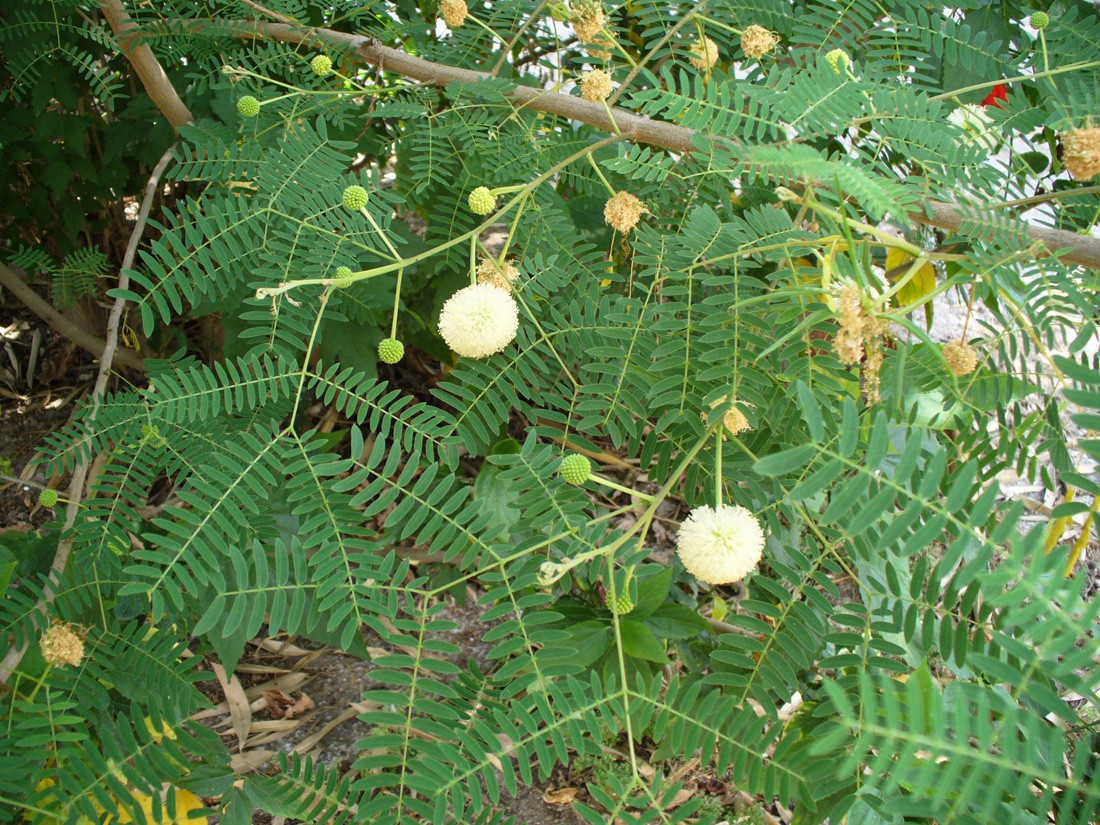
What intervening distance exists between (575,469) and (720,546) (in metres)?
0.20

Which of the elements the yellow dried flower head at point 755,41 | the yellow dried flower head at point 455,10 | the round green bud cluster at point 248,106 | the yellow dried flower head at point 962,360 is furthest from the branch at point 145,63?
the yellow dried flower head at point 962,360

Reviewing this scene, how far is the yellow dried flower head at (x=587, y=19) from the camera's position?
1261 millimetres

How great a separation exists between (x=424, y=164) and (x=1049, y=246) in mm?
997

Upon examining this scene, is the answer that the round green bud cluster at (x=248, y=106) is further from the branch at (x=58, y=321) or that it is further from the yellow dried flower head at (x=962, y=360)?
the yellow dried flower head at (x=962, y=360)

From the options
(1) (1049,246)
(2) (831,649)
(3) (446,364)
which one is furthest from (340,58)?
(2) (831,649)

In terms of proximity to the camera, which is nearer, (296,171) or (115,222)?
(296,171)

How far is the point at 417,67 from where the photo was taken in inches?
56.2

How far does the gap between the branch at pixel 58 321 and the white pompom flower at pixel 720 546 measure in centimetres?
150

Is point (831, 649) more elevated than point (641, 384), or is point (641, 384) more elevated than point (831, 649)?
point (641, 384)

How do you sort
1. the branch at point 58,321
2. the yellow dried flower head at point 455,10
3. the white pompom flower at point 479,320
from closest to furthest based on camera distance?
the white pompom flower at point 479,320, the yellow dried flower head at point 455,10, the branch at point 58,321

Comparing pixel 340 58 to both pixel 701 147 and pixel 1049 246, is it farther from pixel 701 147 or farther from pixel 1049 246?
pixel 1049 246

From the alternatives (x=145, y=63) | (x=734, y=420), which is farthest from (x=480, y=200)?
(x=145, y=63)

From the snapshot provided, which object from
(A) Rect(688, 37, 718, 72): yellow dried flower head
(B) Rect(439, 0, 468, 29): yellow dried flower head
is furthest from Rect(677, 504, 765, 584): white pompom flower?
(B) Rect(439, 0, 468, 29): yellow dried flower head

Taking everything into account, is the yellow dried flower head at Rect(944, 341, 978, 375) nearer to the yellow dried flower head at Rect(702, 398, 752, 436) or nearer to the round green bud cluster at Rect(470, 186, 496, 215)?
the yellow dried flower head at Rect(702, 398, 752, 436)
